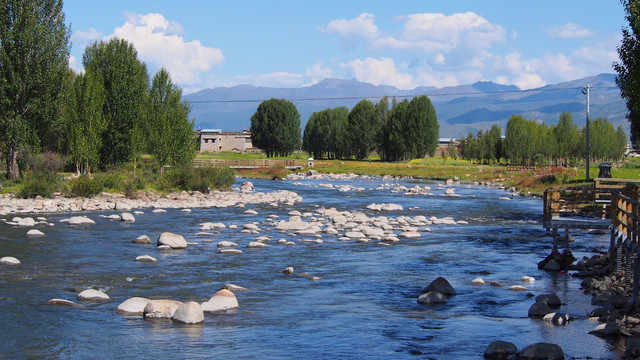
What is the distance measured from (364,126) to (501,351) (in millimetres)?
116974

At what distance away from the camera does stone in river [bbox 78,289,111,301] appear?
1477 cm

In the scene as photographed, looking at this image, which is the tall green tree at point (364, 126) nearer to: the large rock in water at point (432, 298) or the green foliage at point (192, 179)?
the green foliage at point (192, 179)

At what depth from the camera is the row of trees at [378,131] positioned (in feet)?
381

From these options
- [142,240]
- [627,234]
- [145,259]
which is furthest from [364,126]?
[627,234]

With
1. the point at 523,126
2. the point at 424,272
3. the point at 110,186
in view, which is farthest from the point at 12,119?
the point at 523,126

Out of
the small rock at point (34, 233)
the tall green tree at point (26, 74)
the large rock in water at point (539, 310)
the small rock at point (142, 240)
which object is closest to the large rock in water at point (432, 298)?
the large rock in water at point (539, 310)

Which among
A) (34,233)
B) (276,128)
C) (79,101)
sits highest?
(276,128)

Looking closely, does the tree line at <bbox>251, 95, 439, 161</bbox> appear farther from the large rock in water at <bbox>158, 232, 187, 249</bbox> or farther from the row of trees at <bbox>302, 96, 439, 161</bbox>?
the large rock in water at <bbox>158, 232, 187, 249</bbox>

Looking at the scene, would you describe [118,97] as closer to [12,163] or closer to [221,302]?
[12,163]

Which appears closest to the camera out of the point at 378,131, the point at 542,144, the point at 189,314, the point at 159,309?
the point at 189,314

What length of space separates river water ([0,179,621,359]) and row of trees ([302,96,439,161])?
88.7m

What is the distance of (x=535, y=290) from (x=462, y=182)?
198 ft

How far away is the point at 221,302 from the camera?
14.3 metres

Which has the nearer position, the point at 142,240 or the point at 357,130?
the point at 142,240
